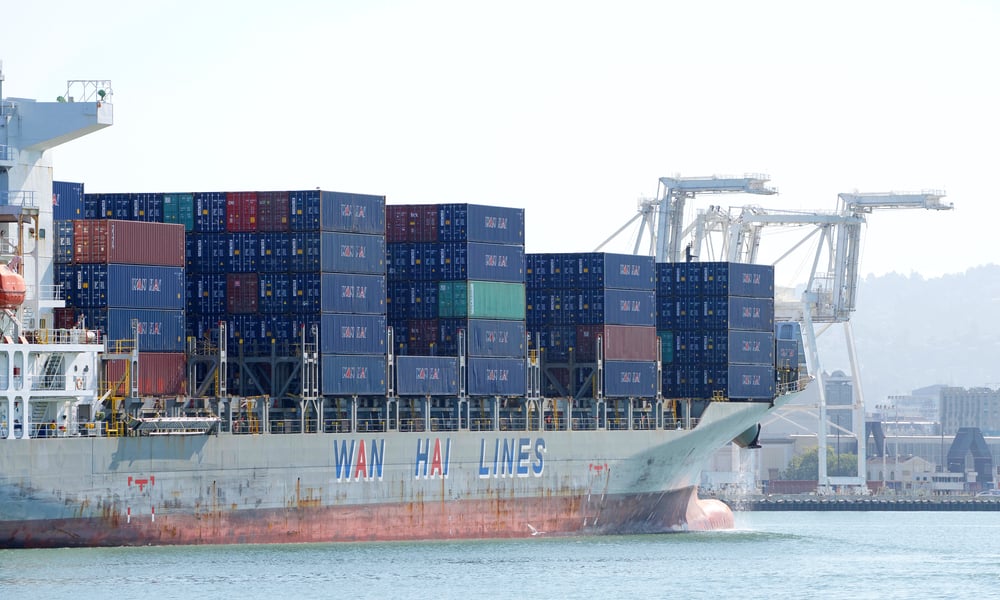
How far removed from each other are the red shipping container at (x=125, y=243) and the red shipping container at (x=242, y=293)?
14.2 feet

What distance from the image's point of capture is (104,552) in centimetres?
6594

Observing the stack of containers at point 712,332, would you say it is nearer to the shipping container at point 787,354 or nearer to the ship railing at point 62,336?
the shipping container at point 787,354

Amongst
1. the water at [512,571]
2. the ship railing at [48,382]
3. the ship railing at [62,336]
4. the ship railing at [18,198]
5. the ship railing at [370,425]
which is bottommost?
the water at [512,571]

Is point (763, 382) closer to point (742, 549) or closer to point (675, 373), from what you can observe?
point (675, 373)

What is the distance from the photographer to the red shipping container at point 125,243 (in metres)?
68.4

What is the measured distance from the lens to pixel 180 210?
7456 cm

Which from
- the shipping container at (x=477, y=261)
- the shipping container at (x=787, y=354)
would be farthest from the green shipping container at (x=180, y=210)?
the shipping container at (x=787, y=354)

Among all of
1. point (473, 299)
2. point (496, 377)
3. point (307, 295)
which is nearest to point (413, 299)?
point (473, 299)

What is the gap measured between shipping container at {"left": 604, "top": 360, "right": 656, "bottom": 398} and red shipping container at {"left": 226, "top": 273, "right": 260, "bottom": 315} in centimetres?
1947

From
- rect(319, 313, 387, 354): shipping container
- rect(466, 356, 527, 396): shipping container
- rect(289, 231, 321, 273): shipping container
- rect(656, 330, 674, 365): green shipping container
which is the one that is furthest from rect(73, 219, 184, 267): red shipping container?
rect(656, 330, 674, 365): green shipping container

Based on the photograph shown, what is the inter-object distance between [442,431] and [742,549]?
14.7 m

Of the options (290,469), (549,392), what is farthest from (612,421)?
(290,469)

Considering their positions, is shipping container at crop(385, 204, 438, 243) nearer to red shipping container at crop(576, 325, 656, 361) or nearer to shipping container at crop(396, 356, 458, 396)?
shipping container at crop(396, 356, 458, 396)

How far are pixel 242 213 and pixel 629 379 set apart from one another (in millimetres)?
22022
